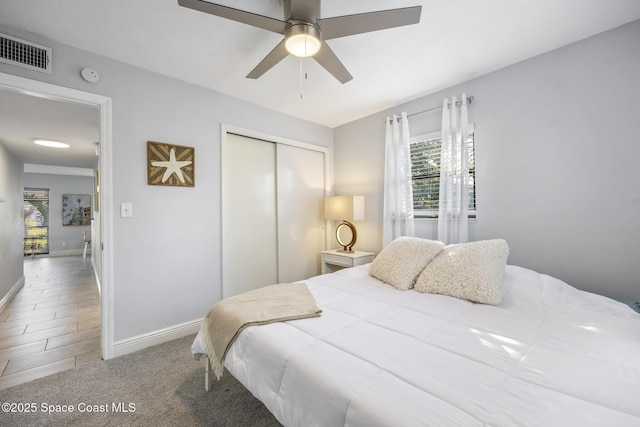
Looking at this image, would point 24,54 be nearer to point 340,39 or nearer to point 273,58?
point 273,58

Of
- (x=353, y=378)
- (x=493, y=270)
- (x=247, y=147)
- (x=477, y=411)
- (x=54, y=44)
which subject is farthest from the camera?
(x=247, y=147)

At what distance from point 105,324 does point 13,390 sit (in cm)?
56

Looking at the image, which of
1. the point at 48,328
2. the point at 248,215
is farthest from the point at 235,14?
the point at 48,328

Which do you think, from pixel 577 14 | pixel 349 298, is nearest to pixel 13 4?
pixel 349 298

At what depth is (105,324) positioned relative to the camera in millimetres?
2117

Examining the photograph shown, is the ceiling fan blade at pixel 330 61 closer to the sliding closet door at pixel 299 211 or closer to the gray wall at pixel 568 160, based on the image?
the gray wall at pixel 568 160

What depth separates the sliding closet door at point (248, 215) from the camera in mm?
2904

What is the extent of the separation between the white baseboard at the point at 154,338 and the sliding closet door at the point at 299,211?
115 cm

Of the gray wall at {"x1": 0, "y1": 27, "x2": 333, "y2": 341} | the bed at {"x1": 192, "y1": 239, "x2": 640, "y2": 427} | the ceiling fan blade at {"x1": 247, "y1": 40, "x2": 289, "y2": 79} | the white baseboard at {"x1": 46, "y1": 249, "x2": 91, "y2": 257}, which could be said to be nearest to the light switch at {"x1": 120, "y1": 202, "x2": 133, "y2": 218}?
the gray wall at {"x1": 0, "y1": 27, "x2": 333, "y2": 341}

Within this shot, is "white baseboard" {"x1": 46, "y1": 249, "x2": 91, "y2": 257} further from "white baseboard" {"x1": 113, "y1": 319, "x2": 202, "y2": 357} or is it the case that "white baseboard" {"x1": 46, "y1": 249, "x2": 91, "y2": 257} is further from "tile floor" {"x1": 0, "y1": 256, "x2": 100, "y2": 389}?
"white baseboard" {"x1": 113, "y1": 319, "x2": 202, "y2": 357}

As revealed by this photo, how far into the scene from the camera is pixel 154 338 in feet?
7.69

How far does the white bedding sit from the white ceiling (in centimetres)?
183

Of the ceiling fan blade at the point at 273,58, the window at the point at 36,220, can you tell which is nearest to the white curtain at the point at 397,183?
the ceiling fan blade at the point at 273,58

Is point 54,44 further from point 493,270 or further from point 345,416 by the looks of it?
point 493,270
